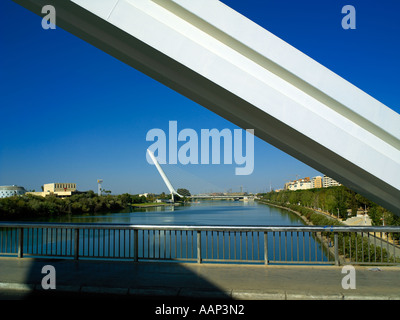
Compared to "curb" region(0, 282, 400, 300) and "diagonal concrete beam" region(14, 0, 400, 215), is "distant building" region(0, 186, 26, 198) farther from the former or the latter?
"diagonal concrete beam" region(14, 0, 400, 215)

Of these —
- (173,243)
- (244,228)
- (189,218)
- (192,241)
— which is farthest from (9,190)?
(244,228)

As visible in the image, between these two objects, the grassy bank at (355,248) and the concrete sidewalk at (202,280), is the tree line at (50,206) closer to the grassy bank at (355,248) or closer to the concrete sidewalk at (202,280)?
the grassy bank at (355,248)

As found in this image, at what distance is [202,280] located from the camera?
627cm

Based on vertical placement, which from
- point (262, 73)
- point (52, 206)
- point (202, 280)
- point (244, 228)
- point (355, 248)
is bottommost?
point (52, 206)

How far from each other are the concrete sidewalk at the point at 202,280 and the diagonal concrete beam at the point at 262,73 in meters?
2.33

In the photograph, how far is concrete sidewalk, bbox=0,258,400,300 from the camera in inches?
213

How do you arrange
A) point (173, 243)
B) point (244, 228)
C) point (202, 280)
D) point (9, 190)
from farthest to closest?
point (9, 190), point (173, 243), point (244, 228), point (202, 280)

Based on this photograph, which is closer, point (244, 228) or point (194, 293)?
point (194, 293)

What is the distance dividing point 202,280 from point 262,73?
3948mm

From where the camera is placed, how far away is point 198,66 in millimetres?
3816

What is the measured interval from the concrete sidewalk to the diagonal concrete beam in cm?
233

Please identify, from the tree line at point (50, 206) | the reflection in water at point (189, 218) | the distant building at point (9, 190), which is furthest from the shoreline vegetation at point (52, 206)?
the distant building at point (9, 190)

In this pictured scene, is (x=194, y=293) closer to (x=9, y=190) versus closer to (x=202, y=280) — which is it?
(x=202, y=280)

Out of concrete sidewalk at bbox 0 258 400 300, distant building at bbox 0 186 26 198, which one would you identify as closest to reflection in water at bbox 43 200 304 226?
concrete sidewalk at bbox 0 258 400 300
